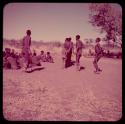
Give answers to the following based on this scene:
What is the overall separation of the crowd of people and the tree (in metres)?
Answer: 0.13

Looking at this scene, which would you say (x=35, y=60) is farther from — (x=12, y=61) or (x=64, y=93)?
(x=64, y=93)

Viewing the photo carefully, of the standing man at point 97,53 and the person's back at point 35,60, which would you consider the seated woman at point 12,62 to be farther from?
the standing man at point 97,53

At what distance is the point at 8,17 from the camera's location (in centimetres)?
230

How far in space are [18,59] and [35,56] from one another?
0.51 feet

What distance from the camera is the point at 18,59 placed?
235cm

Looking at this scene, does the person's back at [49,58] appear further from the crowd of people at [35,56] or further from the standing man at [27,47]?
the standing man at [27,47]

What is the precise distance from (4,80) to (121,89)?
1.04 meters

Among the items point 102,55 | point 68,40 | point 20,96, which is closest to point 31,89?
point 20,96

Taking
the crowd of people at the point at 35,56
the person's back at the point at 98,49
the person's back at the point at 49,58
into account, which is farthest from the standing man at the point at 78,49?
the person's back at the point at 49,58

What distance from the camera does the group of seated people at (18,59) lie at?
7.57 ft

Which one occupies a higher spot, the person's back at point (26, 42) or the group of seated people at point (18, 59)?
the person's back at point (26, 42)

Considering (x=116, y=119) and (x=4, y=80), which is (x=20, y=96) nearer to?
(x=4, y=80)

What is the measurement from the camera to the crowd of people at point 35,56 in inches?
91.1

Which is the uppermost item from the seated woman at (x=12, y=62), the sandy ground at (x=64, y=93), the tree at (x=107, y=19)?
the tree at (x=107, y=19)
